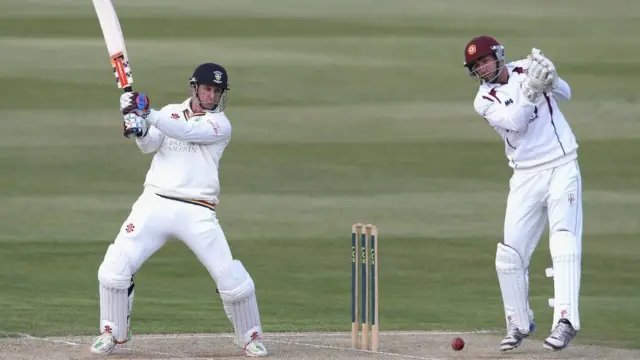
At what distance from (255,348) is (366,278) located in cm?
69

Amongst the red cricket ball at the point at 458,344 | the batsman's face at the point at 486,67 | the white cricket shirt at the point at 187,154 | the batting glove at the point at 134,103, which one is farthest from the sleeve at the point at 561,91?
the batting glove at the point at 134,103

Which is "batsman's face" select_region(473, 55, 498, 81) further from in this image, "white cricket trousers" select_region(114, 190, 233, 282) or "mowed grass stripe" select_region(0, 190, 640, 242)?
"mowed grass stripe" select_region(0, 190, 640, 242)

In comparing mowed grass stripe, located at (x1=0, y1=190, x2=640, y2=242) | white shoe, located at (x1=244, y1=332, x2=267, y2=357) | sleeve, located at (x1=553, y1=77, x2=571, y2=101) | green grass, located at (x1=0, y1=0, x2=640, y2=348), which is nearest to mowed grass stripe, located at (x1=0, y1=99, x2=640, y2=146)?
green grass, located at (x1=0, y1=0, x2=640, y2=348)

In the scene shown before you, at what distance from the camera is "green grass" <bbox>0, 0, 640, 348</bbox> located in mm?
9523

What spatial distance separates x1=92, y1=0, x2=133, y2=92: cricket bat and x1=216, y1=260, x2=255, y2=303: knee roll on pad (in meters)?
1.06

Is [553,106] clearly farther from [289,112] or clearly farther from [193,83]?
[289,112]

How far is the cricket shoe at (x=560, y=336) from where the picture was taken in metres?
6.79

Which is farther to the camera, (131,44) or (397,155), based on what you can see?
(131,44)

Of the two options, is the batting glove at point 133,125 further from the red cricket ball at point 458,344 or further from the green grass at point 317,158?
the red cricket ball at point 458,344

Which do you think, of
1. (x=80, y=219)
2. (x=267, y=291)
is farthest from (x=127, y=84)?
(x=80, y=219)

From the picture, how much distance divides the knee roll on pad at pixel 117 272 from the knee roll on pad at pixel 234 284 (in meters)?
0.48

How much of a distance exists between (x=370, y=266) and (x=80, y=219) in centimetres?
522

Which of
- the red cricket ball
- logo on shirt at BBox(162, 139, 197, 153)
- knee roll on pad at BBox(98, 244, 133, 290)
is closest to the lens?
knee roll on pad at BBox(98, 244, 133, 290)

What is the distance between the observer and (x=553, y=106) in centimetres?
726
